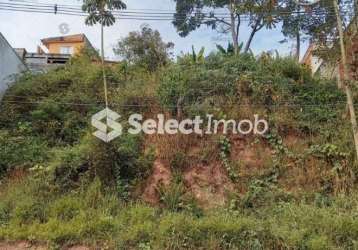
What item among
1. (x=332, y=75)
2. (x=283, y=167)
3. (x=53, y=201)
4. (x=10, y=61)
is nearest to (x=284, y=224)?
(x=283, y=167)

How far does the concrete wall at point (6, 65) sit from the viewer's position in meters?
11.0

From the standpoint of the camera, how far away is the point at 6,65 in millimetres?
11453

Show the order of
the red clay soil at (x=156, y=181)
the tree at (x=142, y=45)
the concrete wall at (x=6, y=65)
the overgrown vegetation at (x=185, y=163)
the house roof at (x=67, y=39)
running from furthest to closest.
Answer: the house roof at (x=67, y=39) → the tree at (x=142, y=45) → the concrete wall at (x=6, y=65) → the red clay soil at (x=156, y=181) → the overgrown vegetation at (x=185, y=163)

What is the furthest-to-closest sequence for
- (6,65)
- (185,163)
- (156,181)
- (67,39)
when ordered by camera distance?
(67,39)
(6,65)
(185,163)
(156,181)

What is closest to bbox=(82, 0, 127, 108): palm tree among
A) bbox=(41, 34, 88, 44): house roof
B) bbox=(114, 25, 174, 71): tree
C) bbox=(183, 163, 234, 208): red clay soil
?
bbox=(183, 163, 234, 208): red clay soil

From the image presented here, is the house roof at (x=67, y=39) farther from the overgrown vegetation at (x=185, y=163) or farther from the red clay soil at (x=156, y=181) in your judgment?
the red clay soil at (x=156, y=181)

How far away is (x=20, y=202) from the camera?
721 centimetres

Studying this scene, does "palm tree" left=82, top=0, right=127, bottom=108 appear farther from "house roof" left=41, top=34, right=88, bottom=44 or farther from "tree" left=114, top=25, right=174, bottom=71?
"house roof" left=41, top=34, right=88, bottom=44

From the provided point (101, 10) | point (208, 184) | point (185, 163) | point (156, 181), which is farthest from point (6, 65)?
point (208, 184)

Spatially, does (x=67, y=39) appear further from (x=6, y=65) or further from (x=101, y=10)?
(x=101, y=10)

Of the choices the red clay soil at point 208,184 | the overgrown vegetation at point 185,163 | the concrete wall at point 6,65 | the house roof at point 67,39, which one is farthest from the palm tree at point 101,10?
the house roof at point 67,39

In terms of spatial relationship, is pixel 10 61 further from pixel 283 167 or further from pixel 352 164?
pixel 352 164

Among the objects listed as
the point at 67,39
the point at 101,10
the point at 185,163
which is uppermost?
the point at 67,39

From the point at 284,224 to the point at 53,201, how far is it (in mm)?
4239
